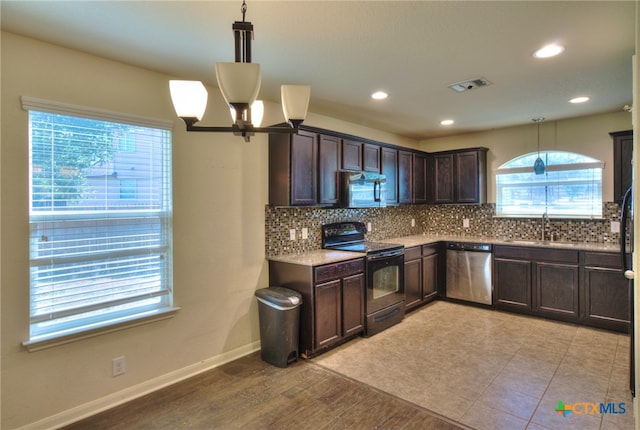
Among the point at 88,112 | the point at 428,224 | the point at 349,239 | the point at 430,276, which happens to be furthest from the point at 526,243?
the point at 88,112

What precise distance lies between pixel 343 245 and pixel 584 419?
8.77 feet

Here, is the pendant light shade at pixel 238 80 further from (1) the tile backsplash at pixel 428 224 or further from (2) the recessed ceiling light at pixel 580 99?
A: (2) the recessed ceiling light at pixel 580 99

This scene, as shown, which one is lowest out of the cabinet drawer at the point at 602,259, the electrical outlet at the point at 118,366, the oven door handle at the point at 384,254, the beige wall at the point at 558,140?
the electrical outlet at the point at 118,366

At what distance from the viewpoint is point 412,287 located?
455 centimetres

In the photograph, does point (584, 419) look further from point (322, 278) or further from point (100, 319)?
point (100, 319)

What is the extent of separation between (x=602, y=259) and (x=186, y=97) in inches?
178

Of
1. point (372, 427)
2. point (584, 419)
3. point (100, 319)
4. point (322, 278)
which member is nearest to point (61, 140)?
point (100, 319)

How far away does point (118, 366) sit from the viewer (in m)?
2.54

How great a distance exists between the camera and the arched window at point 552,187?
14.4 ft

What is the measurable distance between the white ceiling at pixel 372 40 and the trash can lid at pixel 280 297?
6.27 ft

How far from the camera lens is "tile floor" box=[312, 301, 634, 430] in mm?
2367

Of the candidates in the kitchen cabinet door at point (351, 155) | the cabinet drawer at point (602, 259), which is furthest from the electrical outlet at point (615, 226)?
the kitchen cabinet door at point (351, 155)

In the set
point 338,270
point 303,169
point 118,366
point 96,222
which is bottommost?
point 118,366
